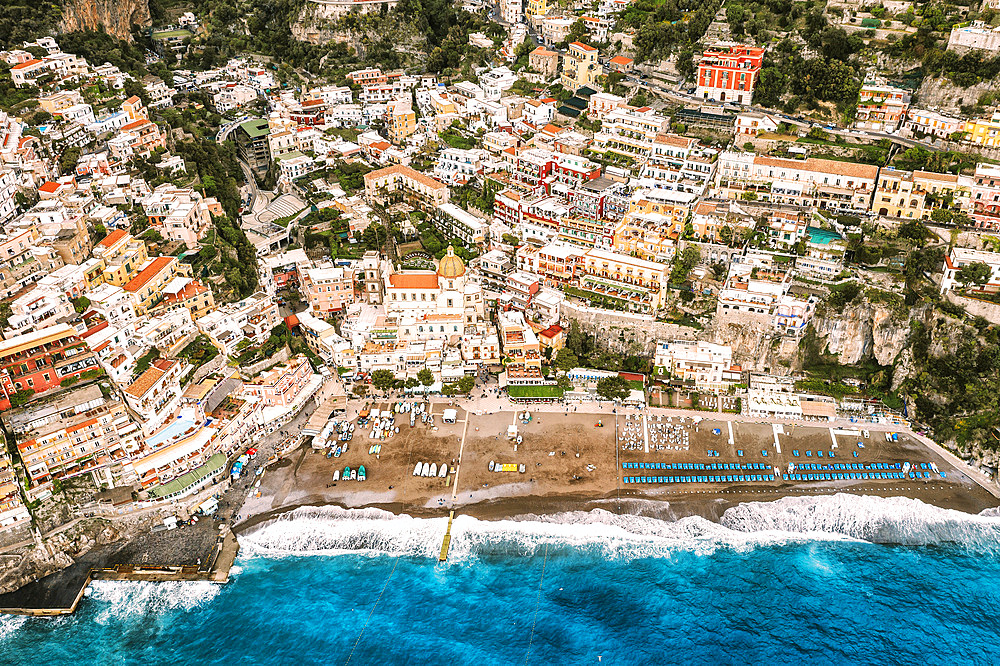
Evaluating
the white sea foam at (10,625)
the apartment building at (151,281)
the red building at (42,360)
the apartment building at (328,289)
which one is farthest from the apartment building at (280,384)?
the white sea foam at (10,625)

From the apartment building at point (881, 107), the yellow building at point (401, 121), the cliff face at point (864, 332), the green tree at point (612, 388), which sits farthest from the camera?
the yellow building at point (401, 121)

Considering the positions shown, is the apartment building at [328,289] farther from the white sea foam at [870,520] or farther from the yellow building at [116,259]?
the white sea foam at [870,520]

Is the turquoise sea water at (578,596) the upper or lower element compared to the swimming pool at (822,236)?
lower

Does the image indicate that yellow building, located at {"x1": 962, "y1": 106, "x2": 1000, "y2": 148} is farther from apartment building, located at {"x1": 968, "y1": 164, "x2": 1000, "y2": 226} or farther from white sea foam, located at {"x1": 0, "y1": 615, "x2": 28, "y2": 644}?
white sea foam, located at {"x1": 0, "y1": 615, "x2": 28, "y2": 644}

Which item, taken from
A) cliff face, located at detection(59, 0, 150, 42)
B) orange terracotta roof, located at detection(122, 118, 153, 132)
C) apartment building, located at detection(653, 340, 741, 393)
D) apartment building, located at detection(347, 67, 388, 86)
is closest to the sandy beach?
apartment building, located at detection(653, 340, 741, 393)

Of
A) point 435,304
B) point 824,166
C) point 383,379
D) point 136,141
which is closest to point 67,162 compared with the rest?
point 136,141

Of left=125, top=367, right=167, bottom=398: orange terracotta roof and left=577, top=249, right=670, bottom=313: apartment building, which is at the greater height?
left=577, top=249, right=670, bottom=313: apartment building

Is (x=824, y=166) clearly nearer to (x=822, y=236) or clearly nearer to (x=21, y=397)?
(x=822, y=236)
